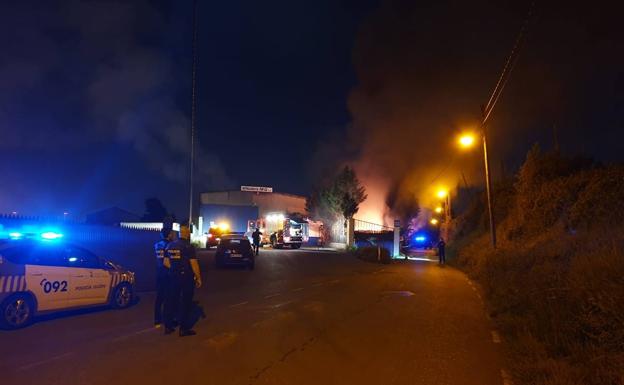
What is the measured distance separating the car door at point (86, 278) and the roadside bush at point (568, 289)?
7.94 m

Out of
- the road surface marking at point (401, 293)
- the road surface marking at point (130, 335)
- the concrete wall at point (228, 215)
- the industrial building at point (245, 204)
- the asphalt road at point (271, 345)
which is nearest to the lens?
the asphalt road at point (271, 345)

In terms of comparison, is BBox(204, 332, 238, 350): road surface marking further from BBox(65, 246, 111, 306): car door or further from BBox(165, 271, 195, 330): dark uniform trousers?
BBox(65, 246, 111, 306): car door

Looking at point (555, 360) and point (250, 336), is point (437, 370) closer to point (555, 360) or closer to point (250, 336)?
point (555, 360)

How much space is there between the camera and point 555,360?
6.16 m

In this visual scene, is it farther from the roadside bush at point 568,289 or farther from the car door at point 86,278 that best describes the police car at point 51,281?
the roadside bush at point 568,289

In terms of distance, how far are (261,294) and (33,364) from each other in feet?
26.7

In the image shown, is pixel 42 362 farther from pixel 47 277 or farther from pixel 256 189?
pixel 256 189

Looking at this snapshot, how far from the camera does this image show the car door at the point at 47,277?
8.92m

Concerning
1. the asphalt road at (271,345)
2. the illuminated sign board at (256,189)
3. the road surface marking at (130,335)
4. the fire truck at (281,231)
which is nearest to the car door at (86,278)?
the asphalt road at (271,345)

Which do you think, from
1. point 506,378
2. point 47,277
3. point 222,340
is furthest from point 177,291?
point 506,378

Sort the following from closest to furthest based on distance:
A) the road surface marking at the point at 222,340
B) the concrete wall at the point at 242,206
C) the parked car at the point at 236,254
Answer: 1. the road surface marking at the point at 222,340
2. the parked car at the point at 236,254
3. the concrete wall at the point at 242,206

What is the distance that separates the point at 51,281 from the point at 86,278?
0.94 meters

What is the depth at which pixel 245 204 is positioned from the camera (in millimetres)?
69750

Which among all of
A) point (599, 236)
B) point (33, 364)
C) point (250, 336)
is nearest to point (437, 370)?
point (250, 336)
